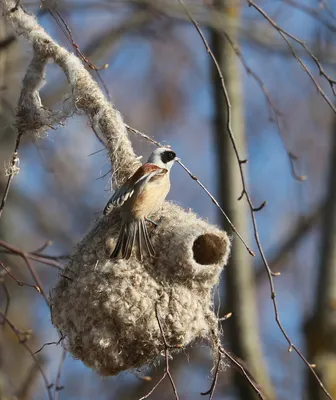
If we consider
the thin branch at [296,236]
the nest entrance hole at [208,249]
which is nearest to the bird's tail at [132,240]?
the nest entrance hole at [208,249]

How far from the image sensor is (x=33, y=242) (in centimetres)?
805

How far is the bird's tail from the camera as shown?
2.41 metres

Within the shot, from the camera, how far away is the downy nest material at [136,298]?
238cm

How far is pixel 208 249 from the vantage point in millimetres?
2713

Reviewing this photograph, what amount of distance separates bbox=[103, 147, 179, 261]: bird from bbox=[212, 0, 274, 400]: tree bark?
2.04 meters

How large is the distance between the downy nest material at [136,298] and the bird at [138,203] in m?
0.05

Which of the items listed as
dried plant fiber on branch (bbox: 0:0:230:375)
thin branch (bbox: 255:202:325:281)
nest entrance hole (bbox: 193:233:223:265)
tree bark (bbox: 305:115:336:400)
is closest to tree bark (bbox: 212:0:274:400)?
tree bark (bbox: 305:115:336:400)

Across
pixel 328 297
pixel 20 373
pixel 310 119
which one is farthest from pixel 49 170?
pixel 310 119

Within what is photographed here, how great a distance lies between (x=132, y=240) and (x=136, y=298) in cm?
20

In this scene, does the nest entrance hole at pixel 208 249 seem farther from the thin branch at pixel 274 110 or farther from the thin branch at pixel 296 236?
the thin branch at pixel 296 236

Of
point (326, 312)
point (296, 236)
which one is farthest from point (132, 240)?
point (296, 236)

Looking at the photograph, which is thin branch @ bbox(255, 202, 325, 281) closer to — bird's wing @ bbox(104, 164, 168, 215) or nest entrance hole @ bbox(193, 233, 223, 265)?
nest entrance hole @ bbox(193, 233, 223, 265)

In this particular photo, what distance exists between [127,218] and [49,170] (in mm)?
1537

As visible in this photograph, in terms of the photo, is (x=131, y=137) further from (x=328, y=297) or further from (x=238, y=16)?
(x=328, y=297)
